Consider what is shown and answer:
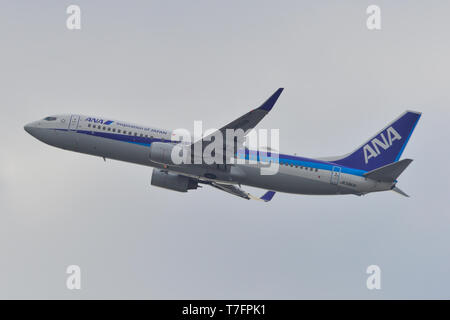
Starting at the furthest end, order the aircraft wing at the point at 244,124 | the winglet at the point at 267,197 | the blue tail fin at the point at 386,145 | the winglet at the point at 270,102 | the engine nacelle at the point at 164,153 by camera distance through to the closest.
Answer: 1. the winglet at the point at 267,197
2. the blue tail fin at the point at 386,145
3. the engine nacelle at the point at 164,153
4. the aircraft wing at the point at 244,124
5. the winglet at the point at 270,102

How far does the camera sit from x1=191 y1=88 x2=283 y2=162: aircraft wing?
45188 millimetres

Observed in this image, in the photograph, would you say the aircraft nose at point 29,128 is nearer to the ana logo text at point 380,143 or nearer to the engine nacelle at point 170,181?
the engine nacelle at point 170,181

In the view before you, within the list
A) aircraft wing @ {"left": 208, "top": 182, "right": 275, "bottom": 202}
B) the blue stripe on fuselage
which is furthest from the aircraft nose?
aircraft wing @ {"left": 208, "top": 182, "right": 275, "bottom": 202}

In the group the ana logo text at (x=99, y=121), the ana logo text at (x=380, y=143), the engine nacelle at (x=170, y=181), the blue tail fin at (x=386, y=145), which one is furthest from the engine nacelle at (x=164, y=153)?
the ana logo text at (x=380, y=143)

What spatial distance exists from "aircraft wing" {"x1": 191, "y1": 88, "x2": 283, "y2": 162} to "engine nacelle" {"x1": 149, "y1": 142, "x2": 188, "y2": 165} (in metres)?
1.32

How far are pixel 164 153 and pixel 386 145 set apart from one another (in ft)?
65.5

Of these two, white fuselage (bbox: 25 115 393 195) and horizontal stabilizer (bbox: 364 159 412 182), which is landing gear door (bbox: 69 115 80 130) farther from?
horizontal stabilizer (bbox: 364 159 412 182)

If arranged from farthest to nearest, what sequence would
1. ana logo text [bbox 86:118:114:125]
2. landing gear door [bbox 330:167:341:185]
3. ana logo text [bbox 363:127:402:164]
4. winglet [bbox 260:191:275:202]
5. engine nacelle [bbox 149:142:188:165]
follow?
winglet [bbox 260:191:275:202], ana logo text [bbox 363:127:402:164], landing gear door [bbox 330:167:341:185], ana logo text [bbox 86:118:114:125], engine nacelle [bbox 149:142:188:165]

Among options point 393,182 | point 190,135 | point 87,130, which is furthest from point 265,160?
point 87,130

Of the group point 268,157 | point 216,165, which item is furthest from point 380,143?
point 216,165

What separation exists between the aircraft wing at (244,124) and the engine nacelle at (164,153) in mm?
1316

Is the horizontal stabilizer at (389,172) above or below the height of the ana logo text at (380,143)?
Result: below

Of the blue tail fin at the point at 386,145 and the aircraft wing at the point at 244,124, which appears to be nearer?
the aircraft wing at the point at 244,124

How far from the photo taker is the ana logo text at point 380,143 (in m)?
55.7
